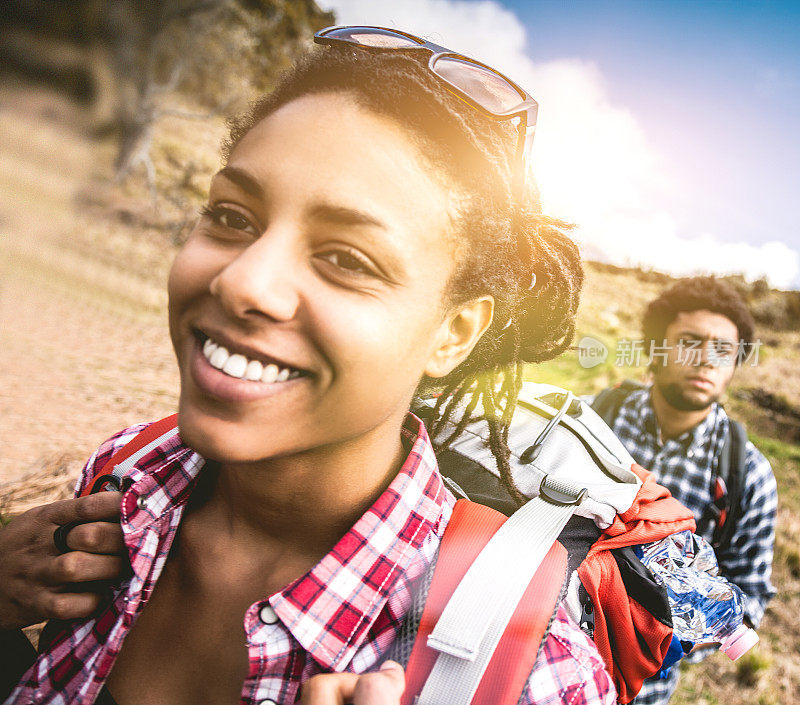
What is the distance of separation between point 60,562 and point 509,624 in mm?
1057

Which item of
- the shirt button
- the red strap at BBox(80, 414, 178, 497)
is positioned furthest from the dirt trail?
the shirt button

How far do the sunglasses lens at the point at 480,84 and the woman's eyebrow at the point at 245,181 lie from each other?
53 cm

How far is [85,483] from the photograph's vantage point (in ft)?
5.60

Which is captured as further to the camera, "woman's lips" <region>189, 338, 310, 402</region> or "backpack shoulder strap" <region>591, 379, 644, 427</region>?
"backpack shoulder strap" <region>591, 379, 644, 427</region>

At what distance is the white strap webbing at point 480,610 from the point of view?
3.26 feet

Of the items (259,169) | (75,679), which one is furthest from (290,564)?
(259,169)

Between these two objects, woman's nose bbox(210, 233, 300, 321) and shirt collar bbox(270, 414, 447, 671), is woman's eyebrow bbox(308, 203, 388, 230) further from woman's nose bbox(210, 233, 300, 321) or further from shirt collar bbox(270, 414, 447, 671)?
shirt collar bbox(270, 414, 447, 671)

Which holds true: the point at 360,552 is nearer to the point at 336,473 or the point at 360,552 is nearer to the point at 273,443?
the point at 336,473

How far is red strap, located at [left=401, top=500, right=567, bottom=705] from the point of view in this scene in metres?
1.00

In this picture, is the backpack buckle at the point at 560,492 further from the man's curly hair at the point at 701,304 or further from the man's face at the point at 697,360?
the man's curly hair at the point at 701,304

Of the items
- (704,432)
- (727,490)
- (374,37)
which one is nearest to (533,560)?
(374,37)

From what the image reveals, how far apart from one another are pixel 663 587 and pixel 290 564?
101cm

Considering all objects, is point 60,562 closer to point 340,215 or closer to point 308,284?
point 308,284

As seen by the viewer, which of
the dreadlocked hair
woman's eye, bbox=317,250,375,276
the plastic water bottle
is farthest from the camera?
the plastic water bottle
